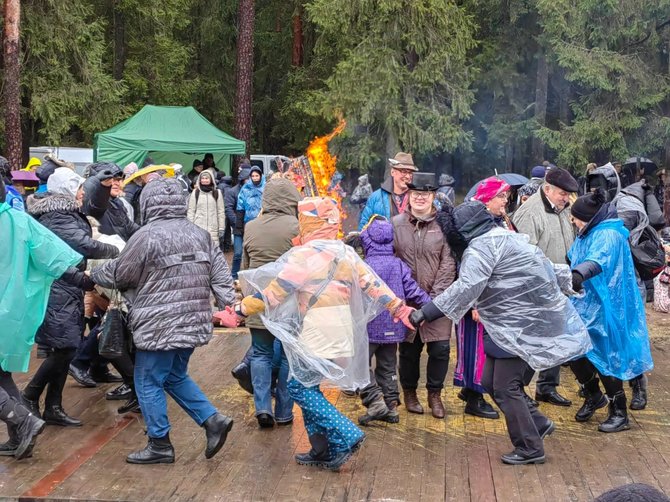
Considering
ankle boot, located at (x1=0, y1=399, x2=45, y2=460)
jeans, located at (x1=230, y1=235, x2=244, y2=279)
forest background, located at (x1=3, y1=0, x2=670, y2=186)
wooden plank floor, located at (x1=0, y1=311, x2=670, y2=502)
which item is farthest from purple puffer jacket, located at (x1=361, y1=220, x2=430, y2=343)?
forest background, located at (x1=3, y1=0, x2=670, y2=186)

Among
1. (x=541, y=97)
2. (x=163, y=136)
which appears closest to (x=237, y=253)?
(x=163, y=136)

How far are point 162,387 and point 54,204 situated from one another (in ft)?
5.36

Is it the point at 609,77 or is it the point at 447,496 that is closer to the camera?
the point at 447,496

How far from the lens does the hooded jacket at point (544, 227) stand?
24.1 feet

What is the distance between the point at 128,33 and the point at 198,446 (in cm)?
2478

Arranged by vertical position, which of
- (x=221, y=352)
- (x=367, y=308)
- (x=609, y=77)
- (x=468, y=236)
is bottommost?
(x=221, y=352)

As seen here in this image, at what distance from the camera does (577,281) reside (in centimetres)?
598

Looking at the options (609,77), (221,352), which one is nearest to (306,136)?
(609,77)

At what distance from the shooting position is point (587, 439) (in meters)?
6.27

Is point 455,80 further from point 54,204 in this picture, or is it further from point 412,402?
point 54,204

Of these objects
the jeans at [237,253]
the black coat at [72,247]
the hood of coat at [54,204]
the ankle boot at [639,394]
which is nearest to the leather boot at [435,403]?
the ankle boot at [639,394]

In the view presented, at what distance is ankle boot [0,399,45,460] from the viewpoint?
560 cm

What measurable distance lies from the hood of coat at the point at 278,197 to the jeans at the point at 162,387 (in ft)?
4.95

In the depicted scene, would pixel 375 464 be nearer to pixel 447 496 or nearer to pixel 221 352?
pixel 447 496
